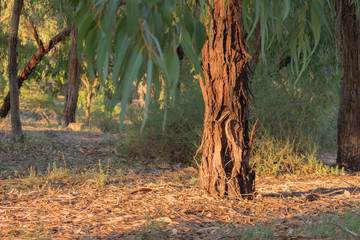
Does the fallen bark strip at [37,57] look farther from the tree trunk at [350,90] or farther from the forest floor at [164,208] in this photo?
the tree trunk at [350,90]

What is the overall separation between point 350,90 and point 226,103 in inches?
133

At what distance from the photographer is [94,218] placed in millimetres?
3691

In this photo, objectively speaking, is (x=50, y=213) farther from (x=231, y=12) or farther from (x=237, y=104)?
(x=231, y=12)

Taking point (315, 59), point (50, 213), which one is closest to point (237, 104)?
point (50, 213)

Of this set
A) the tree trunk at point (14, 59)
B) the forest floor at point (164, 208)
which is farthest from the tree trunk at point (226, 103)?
the tree trunk at point (14, 59)

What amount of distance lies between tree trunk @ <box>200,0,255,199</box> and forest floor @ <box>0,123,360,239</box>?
0.85 ft

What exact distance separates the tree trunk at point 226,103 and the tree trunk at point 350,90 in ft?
10.4

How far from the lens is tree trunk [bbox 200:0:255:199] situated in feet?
13.4

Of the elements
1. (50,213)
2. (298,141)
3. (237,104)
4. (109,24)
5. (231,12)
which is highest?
(231,12)

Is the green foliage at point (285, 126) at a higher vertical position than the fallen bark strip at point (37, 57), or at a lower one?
lower

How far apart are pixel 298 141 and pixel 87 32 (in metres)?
4.92

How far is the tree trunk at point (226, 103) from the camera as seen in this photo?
13.4 feet

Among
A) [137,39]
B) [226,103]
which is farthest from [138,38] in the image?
[226,103]

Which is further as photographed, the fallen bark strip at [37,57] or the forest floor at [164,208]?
the fallen bark strip at [37,57]
